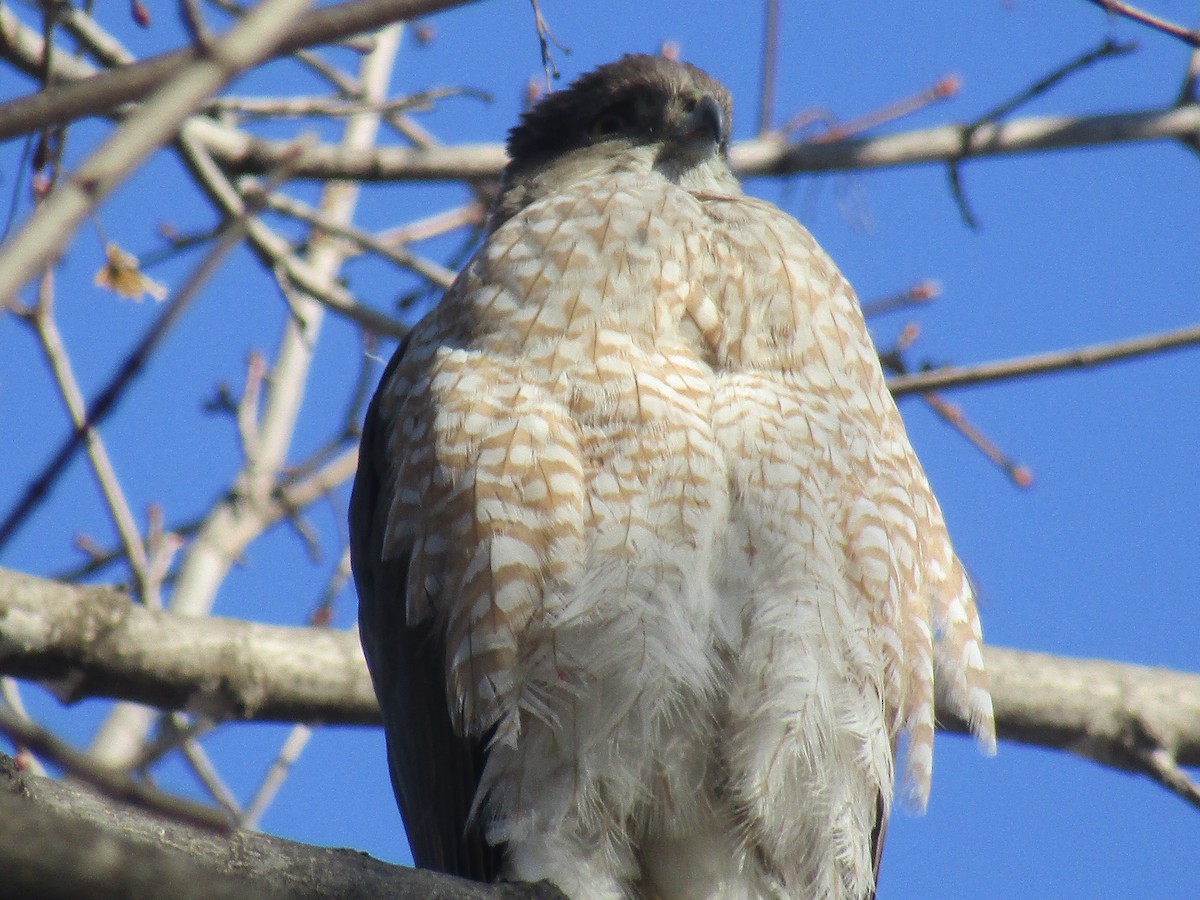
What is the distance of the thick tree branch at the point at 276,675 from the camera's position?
12.0 ft

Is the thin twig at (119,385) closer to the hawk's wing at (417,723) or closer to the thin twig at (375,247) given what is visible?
the hawk's wing at (417,723)

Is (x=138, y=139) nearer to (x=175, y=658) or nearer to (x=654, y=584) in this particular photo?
(x=654, y=584)

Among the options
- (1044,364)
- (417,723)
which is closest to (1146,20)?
(1044,364)

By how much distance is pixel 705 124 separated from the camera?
4.51m

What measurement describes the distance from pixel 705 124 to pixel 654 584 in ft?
6.15

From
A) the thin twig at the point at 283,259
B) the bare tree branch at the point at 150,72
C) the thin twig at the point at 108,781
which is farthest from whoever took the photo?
the thin twig at the point at 283,259

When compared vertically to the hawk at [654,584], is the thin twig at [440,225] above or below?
above

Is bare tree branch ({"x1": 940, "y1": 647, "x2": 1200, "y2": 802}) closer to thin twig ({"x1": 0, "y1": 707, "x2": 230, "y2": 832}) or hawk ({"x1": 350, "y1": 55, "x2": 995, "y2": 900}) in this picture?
hawk ({"x1": 350, "y1": 55, "x2": 995, "y2": 900})

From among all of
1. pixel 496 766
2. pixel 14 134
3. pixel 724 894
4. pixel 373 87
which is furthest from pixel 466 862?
pixel 373 87

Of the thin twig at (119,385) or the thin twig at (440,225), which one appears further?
the thin twig at (440,225)

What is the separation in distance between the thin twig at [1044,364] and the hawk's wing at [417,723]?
154 cm

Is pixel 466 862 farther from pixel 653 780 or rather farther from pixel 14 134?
pixel 14 134

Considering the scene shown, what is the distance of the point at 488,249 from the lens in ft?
12.7

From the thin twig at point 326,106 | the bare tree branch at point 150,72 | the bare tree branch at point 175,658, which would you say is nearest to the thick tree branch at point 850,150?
the thin twig at point 326,106
